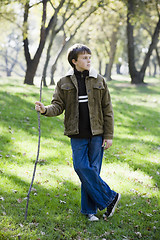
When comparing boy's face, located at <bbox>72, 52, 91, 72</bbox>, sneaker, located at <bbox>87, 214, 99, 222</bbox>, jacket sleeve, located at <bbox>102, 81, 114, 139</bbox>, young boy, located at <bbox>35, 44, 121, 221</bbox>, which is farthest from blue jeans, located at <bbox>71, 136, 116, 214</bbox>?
boy's face, located at <bbox>72, 52, 91, 72</bbox>

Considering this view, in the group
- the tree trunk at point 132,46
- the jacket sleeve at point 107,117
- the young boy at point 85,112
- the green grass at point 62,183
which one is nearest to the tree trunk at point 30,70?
the green grass at point 62,183

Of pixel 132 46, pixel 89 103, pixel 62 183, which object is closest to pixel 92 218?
pixel 62 183

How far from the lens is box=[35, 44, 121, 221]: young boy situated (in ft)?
12.9

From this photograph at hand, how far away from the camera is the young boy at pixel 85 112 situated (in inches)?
155

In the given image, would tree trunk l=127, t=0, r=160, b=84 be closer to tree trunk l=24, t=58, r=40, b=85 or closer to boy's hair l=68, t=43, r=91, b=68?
tree trunk l=24, t=58, r=40, b=85

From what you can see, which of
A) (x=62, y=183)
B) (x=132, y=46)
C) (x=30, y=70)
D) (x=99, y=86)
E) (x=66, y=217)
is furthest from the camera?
(x=132, y=46)

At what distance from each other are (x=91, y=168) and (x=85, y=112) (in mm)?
768

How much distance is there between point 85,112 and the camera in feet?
13.1

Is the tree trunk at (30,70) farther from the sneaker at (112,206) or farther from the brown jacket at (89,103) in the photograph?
the sneaker at (112,206)

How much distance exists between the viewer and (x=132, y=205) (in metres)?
5.02

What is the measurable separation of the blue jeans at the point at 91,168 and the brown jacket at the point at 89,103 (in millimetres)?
169

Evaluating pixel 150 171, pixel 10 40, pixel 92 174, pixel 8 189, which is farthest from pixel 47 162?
pixel 10 40

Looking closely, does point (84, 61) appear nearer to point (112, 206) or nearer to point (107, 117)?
point (107, 117)

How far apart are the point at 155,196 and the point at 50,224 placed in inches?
84.0
